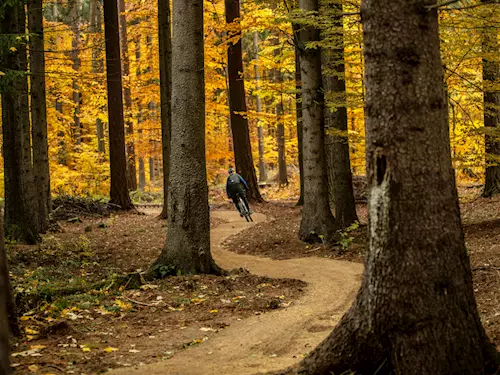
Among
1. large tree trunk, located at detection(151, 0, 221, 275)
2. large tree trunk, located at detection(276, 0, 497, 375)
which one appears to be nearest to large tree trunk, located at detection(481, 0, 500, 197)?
large tree trunk, located at detection(151, 0, 221, 275)

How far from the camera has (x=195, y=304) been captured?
8.95 m

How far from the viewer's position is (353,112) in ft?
86.9

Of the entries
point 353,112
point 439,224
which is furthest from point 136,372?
point 353,112

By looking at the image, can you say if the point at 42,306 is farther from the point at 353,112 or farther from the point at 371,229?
the point at 353,112

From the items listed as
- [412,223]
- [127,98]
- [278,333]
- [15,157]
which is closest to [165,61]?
[15,157]

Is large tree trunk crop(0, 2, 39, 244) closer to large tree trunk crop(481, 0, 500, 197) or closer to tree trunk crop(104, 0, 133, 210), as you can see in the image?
tree trunk crop(104, 0, 133, 210)

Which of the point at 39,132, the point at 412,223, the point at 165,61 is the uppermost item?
the point at 165,61

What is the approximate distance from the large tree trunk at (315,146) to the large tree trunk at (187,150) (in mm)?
4479

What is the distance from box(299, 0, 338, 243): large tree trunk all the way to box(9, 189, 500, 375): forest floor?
22.4 inches

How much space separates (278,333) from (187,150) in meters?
4.53

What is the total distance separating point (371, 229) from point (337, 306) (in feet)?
15.1

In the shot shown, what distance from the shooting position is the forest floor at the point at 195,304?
6.20 meters

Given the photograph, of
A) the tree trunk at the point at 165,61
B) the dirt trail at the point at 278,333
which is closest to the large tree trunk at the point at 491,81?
the dirt trail at the point at 278,333

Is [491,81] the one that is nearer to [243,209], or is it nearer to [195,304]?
[195,304]
